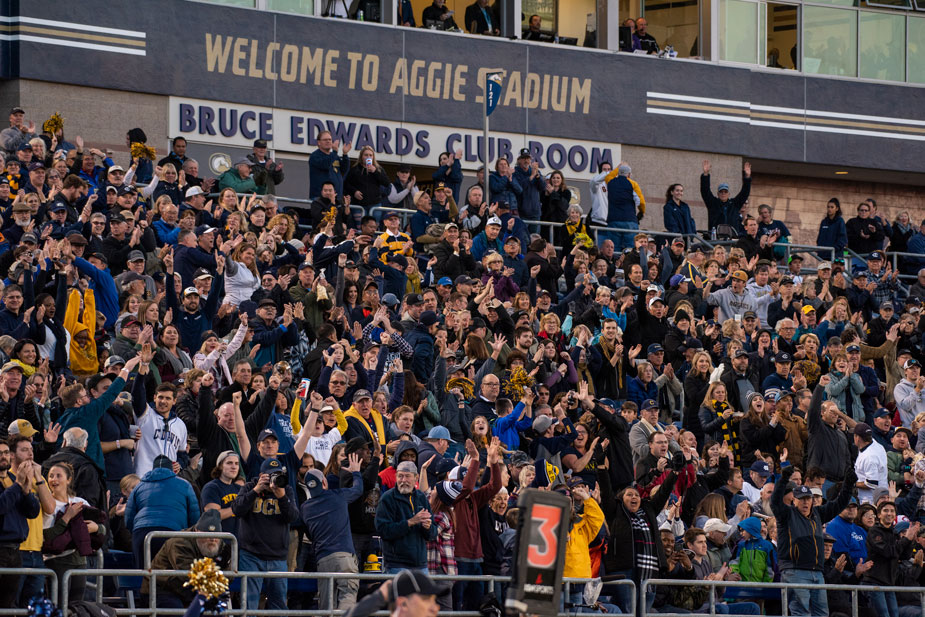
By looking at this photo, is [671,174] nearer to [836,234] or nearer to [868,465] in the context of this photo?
[836,234]

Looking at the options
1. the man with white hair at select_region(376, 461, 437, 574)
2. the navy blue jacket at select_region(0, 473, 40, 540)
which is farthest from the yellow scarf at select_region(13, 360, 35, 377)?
the man with white hair at select_region(376, 461, 437, 574)

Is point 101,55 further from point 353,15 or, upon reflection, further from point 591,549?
point 591,549

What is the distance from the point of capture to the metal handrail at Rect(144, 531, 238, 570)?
535 inches

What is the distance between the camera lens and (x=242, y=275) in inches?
764

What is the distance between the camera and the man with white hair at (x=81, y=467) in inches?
557

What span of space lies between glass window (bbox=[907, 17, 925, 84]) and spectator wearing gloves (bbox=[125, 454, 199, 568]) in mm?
23521

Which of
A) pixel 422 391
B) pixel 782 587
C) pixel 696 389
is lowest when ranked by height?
pixel 782 587

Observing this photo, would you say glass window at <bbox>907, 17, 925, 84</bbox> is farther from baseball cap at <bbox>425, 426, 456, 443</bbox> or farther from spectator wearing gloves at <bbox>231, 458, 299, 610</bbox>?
spectator wearing gloves at <bbox>231, 458, 299, 610</bbox>

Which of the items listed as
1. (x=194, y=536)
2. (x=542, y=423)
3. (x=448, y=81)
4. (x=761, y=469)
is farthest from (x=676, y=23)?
(x=194, y=536)

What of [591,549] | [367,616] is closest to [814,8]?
[591,549]

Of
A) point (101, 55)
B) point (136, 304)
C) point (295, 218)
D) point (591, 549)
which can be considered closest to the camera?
point (591, 549)

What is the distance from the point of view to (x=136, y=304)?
687 inches

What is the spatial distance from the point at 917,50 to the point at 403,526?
74.5ft

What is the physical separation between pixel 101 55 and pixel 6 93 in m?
1.57
